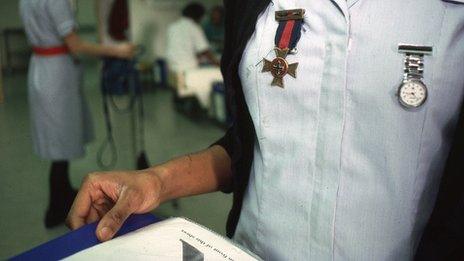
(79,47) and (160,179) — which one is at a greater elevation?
(79,47)

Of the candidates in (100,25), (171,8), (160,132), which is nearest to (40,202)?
(160,132)

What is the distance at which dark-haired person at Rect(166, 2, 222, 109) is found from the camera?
465 centimetres

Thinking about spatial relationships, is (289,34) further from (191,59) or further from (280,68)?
(191,59)

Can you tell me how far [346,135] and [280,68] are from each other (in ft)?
0.44

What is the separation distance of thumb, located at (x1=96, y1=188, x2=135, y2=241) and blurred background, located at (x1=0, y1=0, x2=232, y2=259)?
75.5 inches

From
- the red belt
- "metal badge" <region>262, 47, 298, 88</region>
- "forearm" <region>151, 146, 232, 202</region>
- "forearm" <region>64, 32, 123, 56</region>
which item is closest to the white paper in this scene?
"forearm" <region>151, 146, 232, 202</region>

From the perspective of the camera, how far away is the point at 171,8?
690 cm

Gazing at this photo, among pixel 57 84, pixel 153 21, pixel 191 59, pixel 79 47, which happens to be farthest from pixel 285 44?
pixel 153 21

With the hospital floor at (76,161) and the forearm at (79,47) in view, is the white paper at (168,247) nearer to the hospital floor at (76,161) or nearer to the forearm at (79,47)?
the hospital floor at (76,161)

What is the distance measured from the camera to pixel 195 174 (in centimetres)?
74

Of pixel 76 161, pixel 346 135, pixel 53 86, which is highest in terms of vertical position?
pixel 346 135

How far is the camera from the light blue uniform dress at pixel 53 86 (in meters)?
2.42

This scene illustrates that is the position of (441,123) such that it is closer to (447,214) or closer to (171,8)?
(447,214)

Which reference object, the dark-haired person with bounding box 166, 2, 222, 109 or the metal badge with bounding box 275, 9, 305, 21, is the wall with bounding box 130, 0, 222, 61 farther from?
the metal badge with bounding box 275, 9, 305, 21
